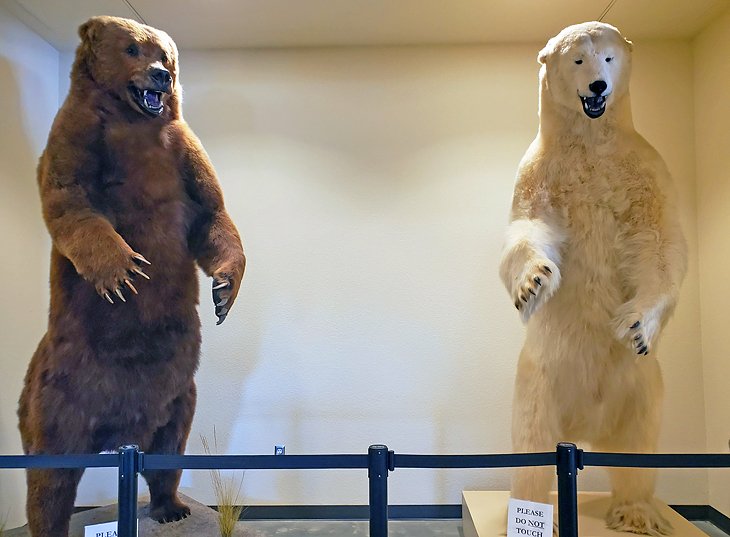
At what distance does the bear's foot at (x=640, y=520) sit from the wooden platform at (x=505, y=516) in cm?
3

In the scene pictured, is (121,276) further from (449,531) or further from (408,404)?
(449,531)

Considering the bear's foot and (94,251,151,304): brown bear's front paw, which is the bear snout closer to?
(94,251,151,304): brown bear's front paw

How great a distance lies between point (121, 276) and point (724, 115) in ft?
8.08

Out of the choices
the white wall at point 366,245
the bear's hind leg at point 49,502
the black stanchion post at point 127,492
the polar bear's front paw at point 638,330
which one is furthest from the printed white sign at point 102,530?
the polar bear's front paw at point 638,330

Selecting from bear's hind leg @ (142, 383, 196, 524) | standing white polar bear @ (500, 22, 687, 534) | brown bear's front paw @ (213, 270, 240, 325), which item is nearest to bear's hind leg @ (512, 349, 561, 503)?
standing white polar bear @ (500, 22, 687, 534)

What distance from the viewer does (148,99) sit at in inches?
84.4

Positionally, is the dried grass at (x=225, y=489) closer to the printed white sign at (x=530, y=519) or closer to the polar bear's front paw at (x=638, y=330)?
the printed white sign at (x=530, y=519)

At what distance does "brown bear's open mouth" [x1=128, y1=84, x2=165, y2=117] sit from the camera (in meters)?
2.12

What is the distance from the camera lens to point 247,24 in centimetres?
255

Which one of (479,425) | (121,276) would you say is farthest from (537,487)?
(121,276)

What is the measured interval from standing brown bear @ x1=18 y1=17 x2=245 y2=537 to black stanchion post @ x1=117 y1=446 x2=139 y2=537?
0.60 m

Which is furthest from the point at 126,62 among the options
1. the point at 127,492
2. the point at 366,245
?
the point at 127,492

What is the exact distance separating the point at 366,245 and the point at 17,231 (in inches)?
56.7

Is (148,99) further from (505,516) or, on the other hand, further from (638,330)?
(505,516)
